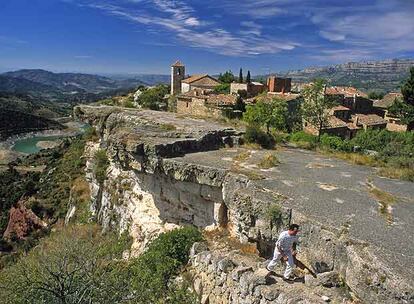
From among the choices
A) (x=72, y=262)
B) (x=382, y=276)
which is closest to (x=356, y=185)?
(x=382, y=276)

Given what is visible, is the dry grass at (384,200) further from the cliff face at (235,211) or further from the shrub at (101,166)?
the shrub at (101,166)

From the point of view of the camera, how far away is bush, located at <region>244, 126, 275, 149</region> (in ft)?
55.3

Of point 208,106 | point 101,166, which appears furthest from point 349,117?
point 101,166

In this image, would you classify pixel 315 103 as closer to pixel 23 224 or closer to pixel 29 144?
pixel 23 224

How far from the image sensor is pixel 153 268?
11219 millimetres

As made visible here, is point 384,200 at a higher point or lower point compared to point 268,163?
lower

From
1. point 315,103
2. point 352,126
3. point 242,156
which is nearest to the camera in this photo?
point 242,156

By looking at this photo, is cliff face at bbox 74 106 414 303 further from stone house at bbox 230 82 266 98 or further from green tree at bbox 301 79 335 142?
stone house at bbox 230 82 266 98

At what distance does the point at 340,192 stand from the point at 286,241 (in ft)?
10.8

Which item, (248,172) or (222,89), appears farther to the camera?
(222,89)

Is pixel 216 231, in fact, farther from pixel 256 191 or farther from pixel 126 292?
pixel 126 292

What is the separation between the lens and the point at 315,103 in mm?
30438

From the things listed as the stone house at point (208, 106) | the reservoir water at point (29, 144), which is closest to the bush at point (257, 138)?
the stone house at point (208, 106)

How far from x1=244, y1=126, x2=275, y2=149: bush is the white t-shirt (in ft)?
28.0
